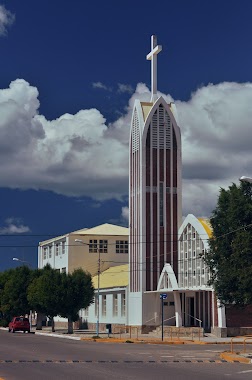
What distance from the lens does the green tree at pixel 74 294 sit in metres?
68.2

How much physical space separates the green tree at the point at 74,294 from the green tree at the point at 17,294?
38.3 ft

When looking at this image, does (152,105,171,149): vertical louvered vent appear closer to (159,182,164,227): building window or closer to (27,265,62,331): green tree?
(159,182,164,227): building window

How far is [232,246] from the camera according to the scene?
4759 centimetres

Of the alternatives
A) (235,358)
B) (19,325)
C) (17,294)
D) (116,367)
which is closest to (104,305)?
(17,294)

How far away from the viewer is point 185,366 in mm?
26234

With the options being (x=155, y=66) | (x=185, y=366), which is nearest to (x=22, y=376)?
(x=185, y=366)

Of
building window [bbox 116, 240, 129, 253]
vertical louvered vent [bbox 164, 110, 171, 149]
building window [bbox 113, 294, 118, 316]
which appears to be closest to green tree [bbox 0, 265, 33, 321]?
building window [bbox 113, 294, 118, 316]

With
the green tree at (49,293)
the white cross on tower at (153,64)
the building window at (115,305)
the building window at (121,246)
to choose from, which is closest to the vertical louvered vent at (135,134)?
the white cross on tower at (153,64)

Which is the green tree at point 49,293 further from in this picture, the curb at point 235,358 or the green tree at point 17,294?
the curb at point 235,358

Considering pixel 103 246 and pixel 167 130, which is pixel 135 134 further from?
pixel 103 246

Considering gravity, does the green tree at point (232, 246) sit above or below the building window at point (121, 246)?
below

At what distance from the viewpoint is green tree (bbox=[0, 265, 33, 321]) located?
7950cm

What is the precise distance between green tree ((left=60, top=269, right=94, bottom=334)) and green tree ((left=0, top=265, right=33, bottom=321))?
38.3 ft

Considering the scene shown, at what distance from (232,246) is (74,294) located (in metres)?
24.6
